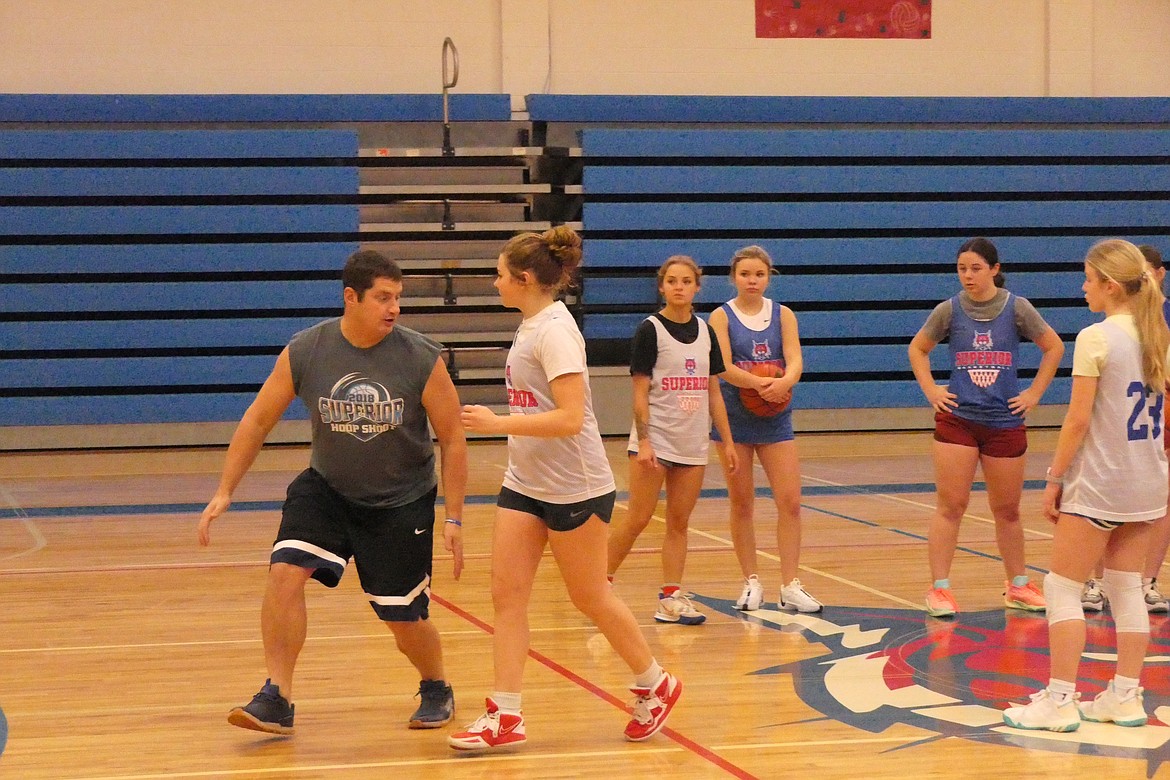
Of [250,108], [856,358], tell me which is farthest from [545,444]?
[856,358]

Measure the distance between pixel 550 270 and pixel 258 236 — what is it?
9.21 m

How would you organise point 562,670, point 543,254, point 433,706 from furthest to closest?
point 562,670
point 433,706
point 543,254

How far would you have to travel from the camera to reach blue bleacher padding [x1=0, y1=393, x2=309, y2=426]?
1179 centimetres

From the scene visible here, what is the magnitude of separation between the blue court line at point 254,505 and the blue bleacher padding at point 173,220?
4046mm

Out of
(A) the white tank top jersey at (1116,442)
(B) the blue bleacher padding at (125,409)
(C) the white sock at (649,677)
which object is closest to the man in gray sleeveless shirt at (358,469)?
(C) the white sock at (649,677)

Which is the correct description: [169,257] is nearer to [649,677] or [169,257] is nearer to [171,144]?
[171,144]

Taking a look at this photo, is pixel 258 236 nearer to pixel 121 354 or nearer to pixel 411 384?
pixel 121 354

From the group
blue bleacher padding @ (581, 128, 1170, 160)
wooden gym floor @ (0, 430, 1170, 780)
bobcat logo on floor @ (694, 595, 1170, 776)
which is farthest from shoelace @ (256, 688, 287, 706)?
blue bleacher padding @ (581, 128, 1170, 160)

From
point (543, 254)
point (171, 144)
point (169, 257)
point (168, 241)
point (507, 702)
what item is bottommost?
point (507, 702)

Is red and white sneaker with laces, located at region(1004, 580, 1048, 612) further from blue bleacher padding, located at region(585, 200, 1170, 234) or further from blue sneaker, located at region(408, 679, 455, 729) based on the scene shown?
blue bleacher padding, located at region(585, 200, 1170, 234)

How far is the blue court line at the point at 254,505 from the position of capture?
8289 mm

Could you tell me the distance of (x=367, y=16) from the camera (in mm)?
12273

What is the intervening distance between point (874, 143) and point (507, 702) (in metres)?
10.2

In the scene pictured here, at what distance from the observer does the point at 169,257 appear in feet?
39.3
